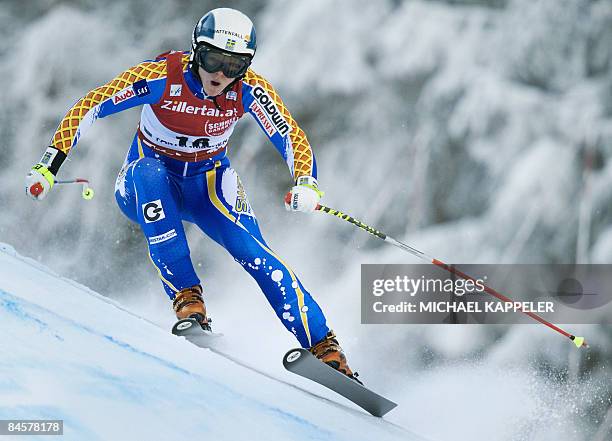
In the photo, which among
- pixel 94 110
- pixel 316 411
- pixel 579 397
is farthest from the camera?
pixel 579 397

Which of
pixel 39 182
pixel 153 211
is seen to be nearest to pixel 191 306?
pixel 153 211

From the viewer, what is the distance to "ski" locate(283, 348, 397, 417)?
3.44 m

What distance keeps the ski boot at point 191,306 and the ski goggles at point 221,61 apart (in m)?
1.00

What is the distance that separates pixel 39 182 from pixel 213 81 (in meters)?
0.89

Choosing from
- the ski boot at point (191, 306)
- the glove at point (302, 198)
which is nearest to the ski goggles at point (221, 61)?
the glove at point (302, 198)

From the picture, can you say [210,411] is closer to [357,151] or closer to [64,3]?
[357,151]

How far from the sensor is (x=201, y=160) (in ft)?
13.5

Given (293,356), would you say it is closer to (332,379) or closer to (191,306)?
(332,379)

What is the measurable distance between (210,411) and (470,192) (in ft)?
18.9

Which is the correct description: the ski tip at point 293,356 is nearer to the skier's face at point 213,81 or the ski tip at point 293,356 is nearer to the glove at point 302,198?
the glove at point 302,198

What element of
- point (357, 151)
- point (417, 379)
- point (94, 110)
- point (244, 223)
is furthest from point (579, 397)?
point (94, 110)

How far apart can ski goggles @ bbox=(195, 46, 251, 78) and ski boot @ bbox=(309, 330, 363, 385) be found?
127cm

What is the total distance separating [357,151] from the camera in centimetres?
825

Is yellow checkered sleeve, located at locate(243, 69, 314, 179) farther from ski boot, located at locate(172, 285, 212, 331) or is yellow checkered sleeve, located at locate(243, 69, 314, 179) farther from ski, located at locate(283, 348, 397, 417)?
ski, located at locate(283, 348, 397, 417)
